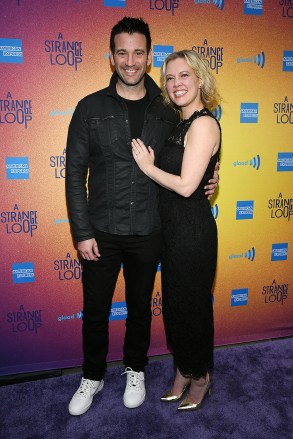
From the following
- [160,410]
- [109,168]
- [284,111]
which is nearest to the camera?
[109,168]

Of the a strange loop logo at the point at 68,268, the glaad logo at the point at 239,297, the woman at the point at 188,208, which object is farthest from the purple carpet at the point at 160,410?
the a strange loop logo at the point at 68,268

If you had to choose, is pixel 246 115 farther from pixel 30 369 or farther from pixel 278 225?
pixel 30 369

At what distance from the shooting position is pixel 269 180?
2.76 m

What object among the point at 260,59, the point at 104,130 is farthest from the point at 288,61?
the point at 104,130

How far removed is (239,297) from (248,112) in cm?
140

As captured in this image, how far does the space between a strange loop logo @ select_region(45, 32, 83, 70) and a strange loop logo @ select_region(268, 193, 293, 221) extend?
5.58ft

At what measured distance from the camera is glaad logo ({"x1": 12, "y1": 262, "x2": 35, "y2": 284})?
2.46 meters

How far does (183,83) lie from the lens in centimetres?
189

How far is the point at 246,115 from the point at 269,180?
518mm

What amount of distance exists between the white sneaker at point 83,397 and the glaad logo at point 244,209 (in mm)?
1518

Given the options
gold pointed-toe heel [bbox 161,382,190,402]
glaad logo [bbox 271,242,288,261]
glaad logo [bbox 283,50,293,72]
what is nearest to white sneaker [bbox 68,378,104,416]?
gold pointed-toe heel [bbox 161,382,190,402]

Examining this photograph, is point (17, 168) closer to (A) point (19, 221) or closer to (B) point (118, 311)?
(A) point (19, 221)

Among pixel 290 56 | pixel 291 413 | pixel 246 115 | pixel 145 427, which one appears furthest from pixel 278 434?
pixel 290 56

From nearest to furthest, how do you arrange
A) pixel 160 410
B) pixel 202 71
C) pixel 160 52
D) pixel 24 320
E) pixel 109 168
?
pixel 202 71 → pixel 109 168 → pixel 160 410 → pixel 160 52 → pixel 24 320
